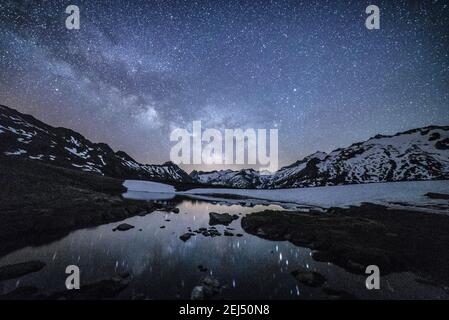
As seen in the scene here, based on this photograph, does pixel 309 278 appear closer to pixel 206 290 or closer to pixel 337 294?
pixel 337 294

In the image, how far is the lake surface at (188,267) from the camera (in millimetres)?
9836

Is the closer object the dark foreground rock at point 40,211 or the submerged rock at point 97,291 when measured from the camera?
the submerged rock at point 97,291

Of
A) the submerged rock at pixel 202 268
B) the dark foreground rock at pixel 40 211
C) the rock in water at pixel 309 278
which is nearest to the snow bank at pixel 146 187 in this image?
the dark foreground rock at pixel 40 211

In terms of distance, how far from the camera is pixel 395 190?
153 ft

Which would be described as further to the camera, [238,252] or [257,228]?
[257,228]

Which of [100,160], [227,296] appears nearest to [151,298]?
[227,296]

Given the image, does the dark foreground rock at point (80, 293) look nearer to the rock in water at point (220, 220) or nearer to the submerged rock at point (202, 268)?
the submerged rock at point (202, 268)

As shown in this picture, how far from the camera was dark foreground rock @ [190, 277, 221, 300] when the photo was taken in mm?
9133

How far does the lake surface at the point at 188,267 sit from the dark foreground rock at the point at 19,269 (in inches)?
18.7

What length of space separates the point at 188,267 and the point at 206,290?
11.0ft

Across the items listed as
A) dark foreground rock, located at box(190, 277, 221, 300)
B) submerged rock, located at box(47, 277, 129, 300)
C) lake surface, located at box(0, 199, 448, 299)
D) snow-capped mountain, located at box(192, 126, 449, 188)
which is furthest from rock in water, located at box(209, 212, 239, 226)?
snow-capped mountain, located at box(192, 126, 449, 188)

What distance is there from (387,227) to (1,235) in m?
36.4

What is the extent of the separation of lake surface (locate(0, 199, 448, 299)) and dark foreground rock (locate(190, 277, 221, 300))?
1.27 ft
